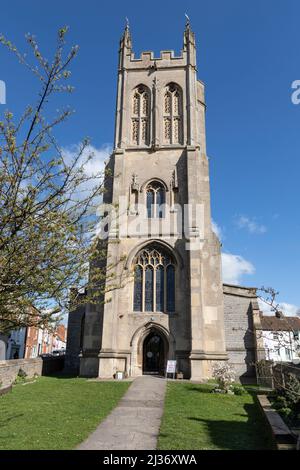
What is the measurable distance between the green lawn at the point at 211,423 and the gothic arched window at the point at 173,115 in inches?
641

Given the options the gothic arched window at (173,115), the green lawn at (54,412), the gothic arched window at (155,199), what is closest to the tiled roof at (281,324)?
the green lawn at (54,412)

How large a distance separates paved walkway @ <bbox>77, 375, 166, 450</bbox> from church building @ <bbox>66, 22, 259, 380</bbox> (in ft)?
17.8

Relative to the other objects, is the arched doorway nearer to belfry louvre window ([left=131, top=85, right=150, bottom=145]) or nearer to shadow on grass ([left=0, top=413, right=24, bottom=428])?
shadow on grass ([left=0, top=413, right=24, bottom=428])

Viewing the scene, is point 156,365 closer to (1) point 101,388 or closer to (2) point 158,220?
(1) point 101,388

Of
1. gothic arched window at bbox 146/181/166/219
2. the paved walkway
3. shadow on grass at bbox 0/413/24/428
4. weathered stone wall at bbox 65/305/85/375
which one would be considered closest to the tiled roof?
the paved walkway

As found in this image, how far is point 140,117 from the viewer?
83.1 ft

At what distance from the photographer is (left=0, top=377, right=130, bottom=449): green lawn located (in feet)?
24.6

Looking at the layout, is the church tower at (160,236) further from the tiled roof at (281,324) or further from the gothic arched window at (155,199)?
the tiled roof at (281,324)

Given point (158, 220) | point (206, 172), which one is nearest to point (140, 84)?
point (206, 172)

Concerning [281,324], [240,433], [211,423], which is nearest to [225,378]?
[211,423]

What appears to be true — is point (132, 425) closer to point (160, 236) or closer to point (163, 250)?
point (163, 250)

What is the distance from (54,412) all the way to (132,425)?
2.69 meters

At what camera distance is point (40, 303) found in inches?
239
